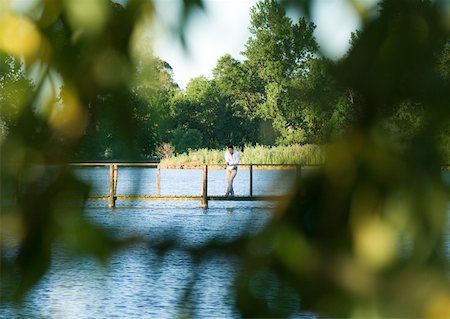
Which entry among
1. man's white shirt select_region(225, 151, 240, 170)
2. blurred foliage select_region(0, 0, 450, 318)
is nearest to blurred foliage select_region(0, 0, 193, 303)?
blurred foliage select_region(0, 0, 450, 318)

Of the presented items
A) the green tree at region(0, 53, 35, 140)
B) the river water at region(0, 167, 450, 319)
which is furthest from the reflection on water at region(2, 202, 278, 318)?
the green tree at region(0, 53, 35, 140)

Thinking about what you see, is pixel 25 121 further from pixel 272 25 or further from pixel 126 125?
pixel 272 25

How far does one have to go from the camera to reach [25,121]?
0.80m

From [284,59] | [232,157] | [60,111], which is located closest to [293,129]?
[284,59]

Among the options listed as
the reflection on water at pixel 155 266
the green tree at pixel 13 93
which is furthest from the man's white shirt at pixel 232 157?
the green tree at pixel 13 93

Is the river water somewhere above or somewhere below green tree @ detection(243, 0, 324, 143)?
below

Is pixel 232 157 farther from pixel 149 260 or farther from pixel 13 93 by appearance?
pixel 13 93

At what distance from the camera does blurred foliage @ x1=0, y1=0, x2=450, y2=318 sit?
2.64 ft

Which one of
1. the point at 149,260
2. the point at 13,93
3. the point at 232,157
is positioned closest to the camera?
the point at 13,93

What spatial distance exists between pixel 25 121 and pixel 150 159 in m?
0.10

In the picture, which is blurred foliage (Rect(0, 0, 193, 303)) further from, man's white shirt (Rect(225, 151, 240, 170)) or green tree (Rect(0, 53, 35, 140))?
man's white shirt (Rect(225, 151, 240, 170))

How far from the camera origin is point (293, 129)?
784mm

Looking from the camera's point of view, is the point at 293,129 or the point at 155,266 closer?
the point at 293,129

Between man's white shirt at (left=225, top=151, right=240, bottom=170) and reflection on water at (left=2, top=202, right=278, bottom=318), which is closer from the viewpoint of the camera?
reflection on water at (left=2, top=202, right=278, bottom=318)
